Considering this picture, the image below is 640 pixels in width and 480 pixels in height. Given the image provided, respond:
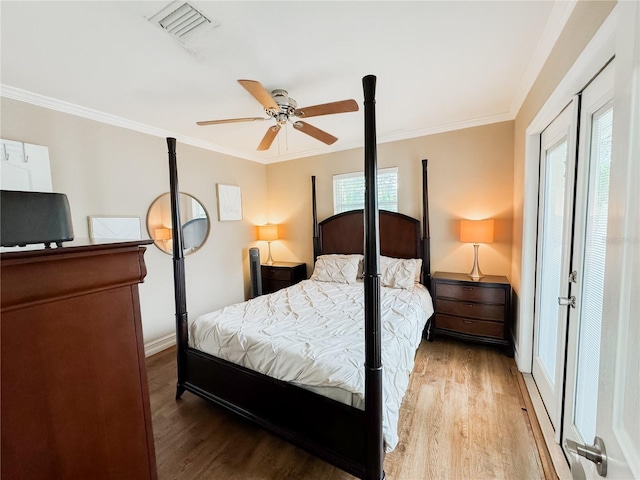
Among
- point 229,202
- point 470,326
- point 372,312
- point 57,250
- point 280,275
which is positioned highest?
point 229,202

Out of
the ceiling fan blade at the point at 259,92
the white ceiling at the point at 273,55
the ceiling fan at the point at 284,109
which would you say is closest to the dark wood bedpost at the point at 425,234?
the white ceiling at the point at 273,55

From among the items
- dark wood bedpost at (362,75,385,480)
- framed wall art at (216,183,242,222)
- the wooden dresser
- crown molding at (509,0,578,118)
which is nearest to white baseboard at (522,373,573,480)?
dark wood bedpost at (362,75,385,480)

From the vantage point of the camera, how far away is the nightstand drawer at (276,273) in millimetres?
4012

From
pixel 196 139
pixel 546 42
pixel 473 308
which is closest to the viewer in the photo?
pixel 546 42

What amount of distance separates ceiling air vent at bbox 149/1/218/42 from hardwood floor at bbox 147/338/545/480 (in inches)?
97.2

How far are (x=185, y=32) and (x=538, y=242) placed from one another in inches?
117

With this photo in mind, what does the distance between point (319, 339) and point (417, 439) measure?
2.98ft

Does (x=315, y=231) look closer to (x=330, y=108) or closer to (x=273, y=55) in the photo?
(x=330, y=108)

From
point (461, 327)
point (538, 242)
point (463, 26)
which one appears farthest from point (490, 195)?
point (463, 26)

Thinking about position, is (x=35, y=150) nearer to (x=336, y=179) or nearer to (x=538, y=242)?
(x=336, y=179)

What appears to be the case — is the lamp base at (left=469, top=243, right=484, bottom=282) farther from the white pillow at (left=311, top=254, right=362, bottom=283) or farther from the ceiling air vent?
the ceiling air vent

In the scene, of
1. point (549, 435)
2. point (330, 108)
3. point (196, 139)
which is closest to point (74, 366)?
point (330, 108)

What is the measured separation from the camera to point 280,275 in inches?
160

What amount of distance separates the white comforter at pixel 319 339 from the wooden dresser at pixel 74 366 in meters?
0.97
